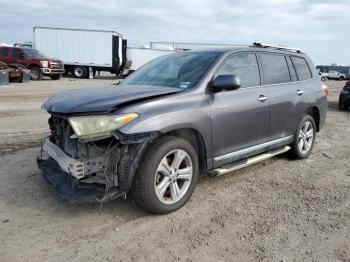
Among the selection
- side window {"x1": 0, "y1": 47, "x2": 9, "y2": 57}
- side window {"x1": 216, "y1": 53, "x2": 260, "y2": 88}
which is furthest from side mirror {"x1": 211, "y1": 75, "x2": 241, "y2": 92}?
side window {"x1": 0, "y1": 47, "x2": 9, "y2": 57}

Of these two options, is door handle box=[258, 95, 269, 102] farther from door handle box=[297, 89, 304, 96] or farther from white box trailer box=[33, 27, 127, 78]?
white box trailer box=[33, 27, 127, 78]

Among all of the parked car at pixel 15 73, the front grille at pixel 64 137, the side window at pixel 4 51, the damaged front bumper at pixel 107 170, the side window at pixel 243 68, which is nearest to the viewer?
the damaged front bumper at pixel 107 170

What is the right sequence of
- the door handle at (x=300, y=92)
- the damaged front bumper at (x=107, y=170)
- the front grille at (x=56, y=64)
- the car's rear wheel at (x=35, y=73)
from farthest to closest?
the front grille at (x=56, y=64) < the car's rear wheel at (x=35, y=73) < the door handle at (x=300, y=92) < the damaged front bumper at (x=107, y=170)

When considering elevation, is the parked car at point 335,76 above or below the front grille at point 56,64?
below

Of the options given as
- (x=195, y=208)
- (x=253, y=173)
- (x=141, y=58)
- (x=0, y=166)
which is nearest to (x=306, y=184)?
(x=253, y=173)

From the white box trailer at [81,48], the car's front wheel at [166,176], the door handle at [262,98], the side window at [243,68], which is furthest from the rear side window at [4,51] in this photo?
the car's front wheel at [166,176]

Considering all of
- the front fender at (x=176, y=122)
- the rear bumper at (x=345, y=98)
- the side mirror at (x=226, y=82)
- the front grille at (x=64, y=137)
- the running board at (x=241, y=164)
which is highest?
the side mirror at (x=226, y=82)

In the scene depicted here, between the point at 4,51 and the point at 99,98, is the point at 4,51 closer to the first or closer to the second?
the point at 4,51

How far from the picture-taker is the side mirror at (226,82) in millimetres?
4309

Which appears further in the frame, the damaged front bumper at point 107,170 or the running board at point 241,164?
the running board at point 241,164

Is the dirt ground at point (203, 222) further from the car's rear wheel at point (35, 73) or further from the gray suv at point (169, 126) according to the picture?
the car's rear wheel at point (35, 73)

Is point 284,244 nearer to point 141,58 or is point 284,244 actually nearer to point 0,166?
point 0,166

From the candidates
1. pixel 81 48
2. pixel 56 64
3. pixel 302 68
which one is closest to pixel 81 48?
pixel 81 48

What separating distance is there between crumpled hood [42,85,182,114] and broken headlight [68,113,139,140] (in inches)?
3.1
